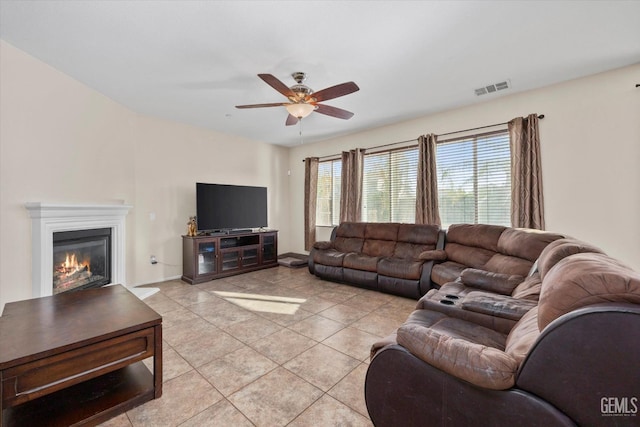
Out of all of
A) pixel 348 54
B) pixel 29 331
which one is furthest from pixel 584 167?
pixel 29 331

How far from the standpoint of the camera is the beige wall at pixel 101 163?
255cm

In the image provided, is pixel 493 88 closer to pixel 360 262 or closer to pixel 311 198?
pixel 360 262

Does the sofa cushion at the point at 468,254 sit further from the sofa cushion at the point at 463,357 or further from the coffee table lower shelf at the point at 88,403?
the coffee table lower shelf at the point at 88,403

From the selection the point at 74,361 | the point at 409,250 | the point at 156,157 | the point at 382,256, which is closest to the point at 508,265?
the point at 409,250

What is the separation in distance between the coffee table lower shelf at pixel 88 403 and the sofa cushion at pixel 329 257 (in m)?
2.90

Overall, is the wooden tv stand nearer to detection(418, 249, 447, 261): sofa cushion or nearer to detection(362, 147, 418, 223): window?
detection(362, 147, 418, 223): window

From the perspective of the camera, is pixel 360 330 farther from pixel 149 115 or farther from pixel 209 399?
pixel 149 115

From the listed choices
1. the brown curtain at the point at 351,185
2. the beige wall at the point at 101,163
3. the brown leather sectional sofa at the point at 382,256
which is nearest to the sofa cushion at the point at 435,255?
the brown leather sectional sofa at the point at 382,256

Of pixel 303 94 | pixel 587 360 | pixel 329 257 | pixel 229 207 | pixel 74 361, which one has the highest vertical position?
pixel 303 94

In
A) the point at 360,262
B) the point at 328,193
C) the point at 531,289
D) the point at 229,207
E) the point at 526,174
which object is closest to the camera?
the point at 531,289

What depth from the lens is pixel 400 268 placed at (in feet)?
12.2

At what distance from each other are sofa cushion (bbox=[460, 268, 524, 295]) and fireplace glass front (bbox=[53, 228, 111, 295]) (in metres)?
4.40

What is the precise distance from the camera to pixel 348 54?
8.59 ft

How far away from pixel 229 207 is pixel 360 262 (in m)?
2.62
